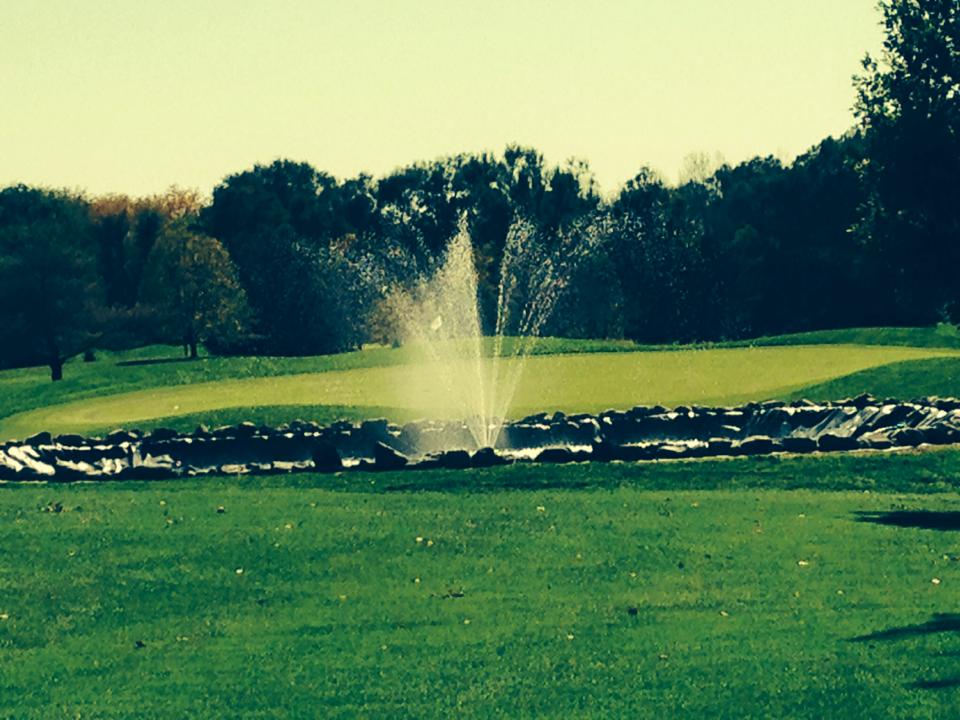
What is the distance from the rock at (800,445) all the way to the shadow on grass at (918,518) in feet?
18.1

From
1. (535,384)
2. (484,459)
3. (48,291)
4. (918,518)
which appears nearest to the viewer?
(918,518)

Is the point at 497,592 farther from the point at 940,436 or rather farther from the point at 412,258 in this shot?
the point at 412,258

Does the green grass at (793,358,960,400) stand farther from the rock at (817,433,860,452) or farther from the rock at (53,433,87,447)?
the rock at (53,433,87,447)

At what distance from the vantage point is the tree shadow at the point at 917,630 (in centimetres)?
1193

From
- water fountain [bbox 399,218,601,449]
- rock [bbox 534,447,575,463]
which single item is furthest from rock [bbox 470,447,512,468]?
water fountain [bbox 399,218,601,449]

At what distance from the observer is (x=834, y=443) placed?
81.6 feet

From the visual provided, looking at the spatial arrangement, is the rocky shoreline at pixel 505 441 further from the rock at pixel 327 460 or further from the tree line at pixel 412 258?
the tree line at pixel 412 258

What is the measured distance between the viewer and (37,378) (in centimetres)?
7069

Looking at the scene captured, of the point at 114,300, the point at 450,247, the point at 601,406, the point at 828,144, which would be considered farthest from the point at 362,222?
the point at 601,406

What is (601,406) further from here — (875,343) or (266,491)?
(875,343)

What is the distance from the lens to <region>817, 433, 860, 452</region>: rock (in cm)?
2481

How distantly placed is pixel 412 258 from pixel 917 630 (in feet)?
270

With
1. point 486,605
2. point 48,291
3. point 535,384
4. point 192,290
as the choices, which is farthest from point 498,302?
point 486,605

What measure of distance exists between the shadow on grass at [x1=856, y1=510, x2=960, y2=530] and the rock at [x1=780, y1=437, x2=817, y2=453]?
5518 millimetres
